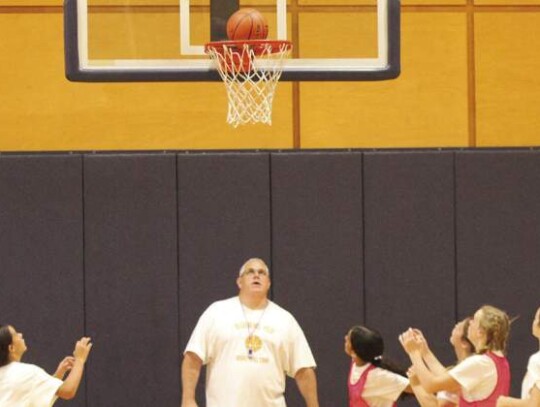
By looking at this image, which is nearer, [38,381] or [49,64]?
[38,381]

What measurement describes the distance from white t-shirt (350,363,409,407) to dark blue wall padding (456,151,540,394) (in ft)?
8.66

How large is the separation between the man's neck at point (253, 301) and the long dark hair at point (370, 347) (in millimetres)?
975

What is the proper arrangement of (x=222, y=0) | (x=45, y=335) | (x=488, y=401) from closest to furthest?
(x=488, y=401) → (x=222, y=0) → (x=45, y=335)

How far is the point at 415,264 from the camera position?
32.1 ft

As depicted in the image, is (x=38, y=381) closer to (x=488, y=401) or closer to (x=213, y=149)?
(x=488, y=401)

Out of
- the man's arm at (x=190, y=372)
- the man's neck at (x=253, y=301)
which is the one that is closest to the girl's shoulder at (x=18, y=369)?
the man's arm at (x=190, y=372)

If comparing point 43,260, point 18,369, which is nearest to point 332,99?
point 43,260

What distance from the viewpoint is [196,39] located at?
781 centimetres

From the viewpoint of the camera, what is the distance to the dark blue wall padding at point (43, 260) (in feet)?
31.6

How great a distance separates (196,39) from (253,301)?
174 centimetres

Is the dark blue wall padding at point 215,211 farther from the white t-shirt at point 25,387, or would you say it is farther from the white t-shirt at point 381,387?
the white t-shirt at point 25,387

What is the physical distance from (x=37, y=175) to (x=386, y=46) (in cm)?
322

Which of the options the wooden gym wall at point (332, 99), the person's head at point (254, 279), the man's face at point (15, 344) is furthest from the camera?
the wooden gym wall at point (332, 99)

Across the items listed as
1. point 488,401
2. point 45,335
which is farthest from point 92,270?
point 488,401
